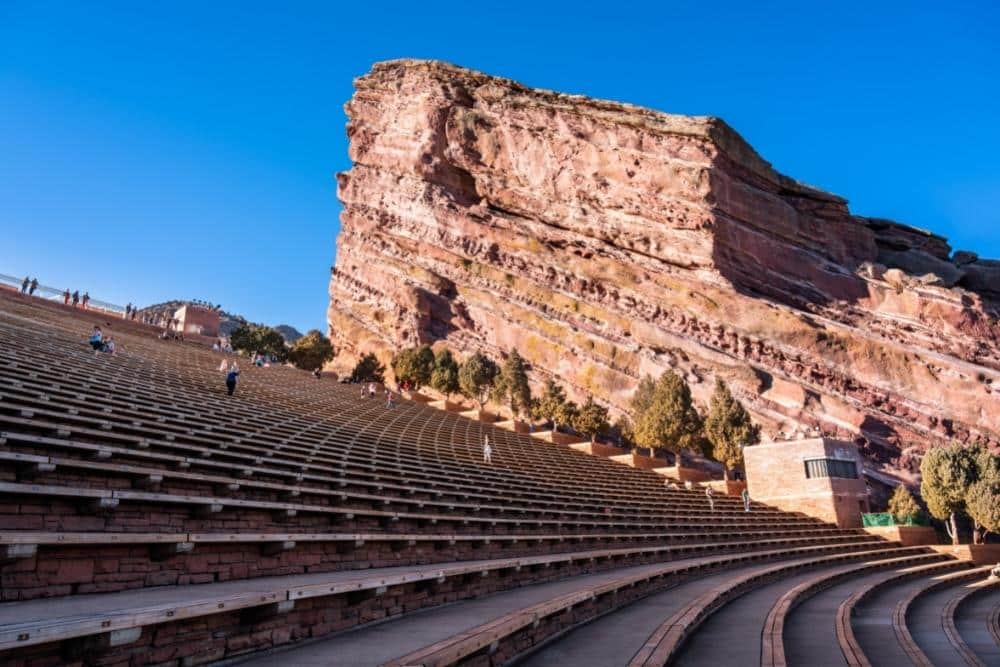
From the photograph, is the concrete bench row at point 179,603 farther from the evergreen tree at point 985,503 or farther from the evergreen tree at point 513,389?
the evergreen tree at point 513,389

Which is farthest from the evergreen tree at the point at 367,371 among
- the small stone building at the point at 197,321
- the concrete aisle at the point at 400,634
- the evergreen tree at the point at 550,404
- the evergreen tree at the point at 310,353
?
the concrete aisle at the point at 400,634

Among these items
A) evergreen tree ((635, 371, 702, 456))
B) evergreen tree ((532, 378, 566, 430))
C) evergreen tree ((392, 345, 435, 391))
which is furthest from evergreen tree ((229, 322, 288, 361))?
evergreen tree ((635, 371, 702, 456))

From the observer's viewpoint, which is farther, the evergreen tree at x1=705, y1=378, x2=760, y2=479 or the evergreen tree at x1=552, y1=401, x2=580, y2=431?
the evergreen tree at x1=552, y1=401, x2=580, y2=431

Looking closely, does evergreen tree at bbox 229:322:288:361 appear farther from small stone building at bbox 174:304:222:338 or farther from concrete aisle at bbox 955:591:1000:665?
concrete aisle at bbox 955:591:1000:665

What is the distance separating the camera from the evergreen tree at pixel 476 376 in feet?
173

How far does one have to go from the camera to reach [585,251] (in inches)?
2574

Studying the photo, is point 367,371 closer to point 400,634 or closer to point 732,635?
point 732,635

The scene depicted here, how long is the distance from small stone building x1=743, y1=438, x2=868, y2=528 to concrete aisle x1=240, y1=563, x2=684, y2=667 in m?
26.8

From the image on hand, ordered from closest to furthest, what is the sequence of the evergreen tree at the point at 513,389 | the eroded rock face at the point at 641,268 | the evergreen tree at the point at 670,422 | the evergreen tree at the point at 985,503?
the evergreen tree at the point at 985,503, the evergreen tree at the point at 670,422, the evergreen tree at the point at 513,389, the eroded rock face at the point at 641,268

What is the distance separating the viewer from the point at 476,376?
173ft

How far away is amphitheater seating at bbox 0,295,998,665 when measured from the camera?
208 inches

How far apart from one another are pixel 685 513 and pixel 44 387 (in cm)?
2055

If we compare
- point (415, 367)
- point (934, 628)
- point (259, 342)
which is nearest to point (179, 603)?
point (934, 628)

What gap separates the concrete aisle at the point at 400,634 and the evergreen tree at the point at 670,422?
34.7 m
